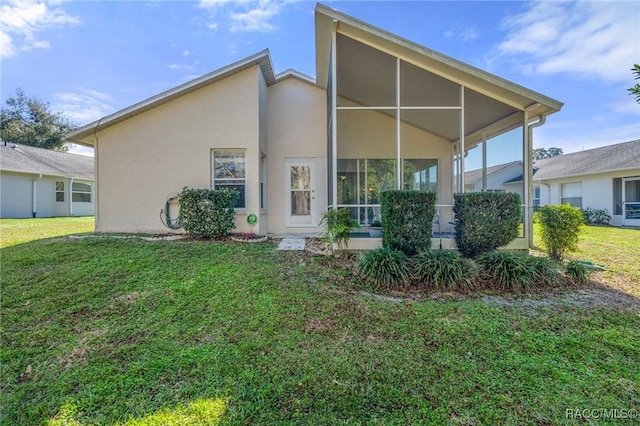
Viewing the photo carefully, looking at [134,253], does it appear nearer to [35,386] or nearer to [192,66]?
[35,386]

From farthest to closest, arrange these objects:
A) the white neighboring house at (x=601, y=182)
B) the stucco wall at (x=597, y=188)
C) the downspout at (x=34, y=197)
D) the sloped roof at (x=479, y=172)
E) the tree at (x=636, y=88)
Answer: the downspout at (x=34, y=197)
the stucco wall at (x=597, y=188)
the white neighboring house at (x=601, y=182)
the sloped roof at (x=479, y=172)
the tree at (x=636, y=88)

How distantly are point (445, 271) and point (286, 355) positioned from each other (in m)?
3.03

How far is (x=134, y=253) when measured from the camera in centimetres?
624

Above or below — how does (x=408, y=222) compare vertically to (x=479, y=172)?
below

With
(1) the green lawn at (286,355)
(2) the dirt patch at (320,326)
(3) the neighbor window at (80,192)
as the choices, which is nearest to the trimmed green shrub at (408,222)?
(1) the green lawn at (286,355)

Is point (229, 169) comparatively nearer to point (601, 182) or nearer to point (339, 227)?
point (339, 227)

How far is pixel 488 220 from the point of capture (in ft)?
19.1

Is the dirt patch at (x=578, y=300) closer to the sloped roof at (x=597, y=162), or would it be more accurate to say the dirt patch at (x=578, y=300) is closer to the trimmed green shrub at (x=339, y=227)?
the trimmed green shrub at (x=339, y=227)

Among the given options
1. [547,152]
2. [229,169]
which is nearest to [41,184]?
[229,169]

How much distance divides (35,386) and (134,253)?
3783mm

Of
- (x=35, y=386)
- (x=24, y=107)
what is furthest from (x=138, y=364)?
(x=24, y=107)

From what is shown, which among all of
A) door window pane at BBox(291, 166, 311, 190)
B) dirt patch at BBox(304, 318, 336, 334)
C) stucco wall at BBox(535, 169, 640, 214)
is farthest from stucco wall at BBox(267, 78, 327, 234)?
stucco wall at BBox(535, 169, 640, 214)

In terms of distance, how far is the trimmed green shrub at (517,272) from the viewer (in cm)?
489

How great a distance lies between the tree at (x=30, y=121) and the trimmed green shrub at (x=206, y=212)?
30693 mm
